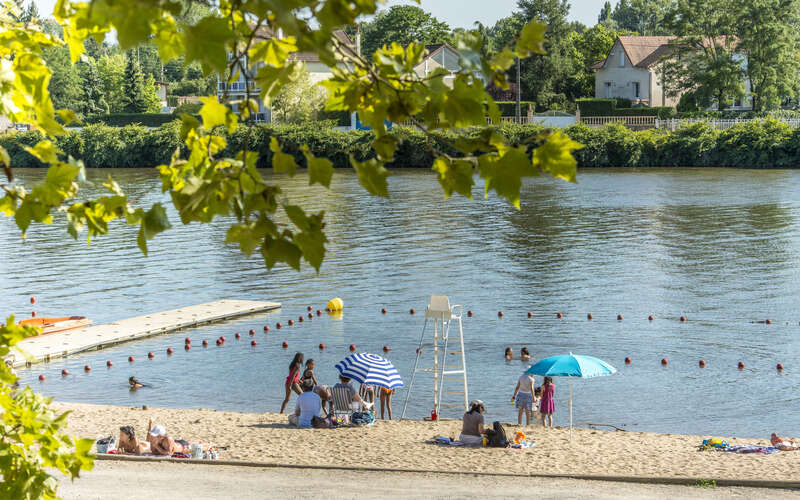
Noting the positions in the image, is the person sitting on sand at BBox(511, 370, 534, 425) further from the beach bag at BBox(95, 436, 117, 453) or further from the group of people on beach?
the beach bag at BBox(95, 436, 117, 453)

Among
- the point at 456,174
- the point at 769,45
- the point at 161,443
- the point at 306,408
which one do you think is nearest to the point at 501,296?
the point at 306,408

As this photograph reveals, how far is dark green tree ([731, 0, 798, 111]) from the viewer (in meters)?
79.1

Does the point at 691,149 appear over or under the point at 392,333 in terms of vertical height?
over

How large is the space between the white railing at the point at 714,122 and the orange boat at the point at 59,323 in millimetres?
61004

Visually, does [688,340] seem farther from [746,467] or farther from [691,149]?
[691,149]

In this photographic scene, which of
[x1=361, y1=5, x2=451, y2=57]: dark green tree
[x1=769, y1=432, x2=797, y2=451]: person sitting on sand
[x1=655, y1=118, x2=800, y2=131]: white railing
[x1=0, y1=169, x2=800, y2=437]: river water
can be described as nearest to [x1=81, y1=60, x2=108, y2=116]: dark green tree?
[x1=361, y1=5, x2=451, y2=57]: dark green tree

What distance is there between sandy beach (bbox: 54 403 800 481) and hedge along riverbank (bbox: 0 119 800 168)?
48589mm

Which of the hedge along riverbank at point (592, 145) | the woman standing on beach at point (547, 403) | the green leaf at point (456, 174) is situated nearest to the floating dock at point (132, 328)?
the woman standing on beach at point (547, 403)

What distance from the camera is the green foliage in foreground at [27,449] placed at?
527 cm

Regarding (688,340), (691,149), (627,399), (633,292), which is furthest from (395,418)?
(691,149)

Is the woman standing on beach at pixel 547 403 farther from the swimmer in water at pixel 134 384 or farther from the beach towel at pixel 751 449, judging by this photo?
the swimmer in water at pixel 134 384

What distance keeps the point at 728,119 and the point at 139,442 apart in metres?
72.3

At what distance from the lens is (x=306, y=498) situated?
1329 centimetres

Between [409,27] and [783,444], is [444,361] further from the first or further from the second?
[409,27]
